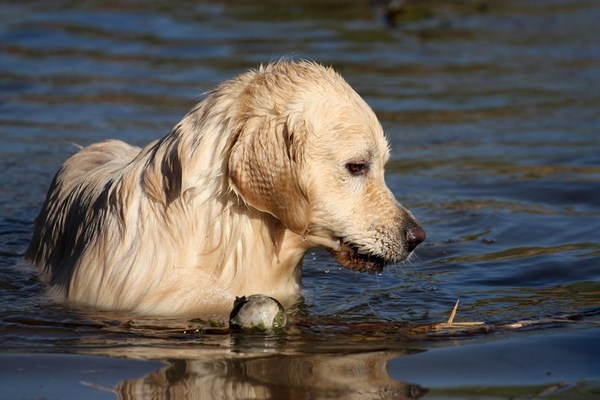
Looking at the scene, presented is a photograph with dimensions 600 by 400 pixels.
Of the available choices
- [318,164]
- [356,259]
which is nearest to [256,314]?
[356,259]

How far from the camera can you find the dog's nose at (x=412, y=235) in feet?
23.7

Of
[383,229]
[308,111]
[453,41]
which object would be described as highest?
[453,41]

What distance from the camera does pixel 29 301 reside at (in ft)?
25.5

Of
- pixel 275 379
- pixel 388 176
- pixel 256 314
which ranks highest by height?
pixel 388 176

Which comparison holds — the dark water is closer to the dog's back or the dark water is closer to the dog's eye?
the dog's back

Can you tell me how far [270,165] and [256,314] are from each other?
852mm

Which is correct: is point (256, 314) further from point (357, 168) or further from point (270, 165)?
point (357, 168)

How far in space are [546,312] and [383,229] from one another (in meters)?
1.22

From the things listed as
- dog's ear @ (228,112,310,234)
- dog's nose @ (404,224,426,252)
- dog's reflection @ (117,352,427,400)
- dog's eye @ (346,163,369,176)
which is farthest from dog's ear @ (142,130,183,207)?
dog's nose @ (404,224,426,252)

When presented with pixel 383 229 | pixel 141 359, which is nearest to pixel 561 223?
pixel 383 229

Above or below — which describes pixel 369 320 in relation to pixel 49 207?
below

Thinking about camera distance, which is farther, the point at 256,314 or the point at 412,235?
the point at 412,235

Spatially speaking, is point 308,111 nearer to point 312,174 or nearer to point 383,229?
point 312,174

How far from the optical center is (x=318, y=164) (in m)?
6.94
